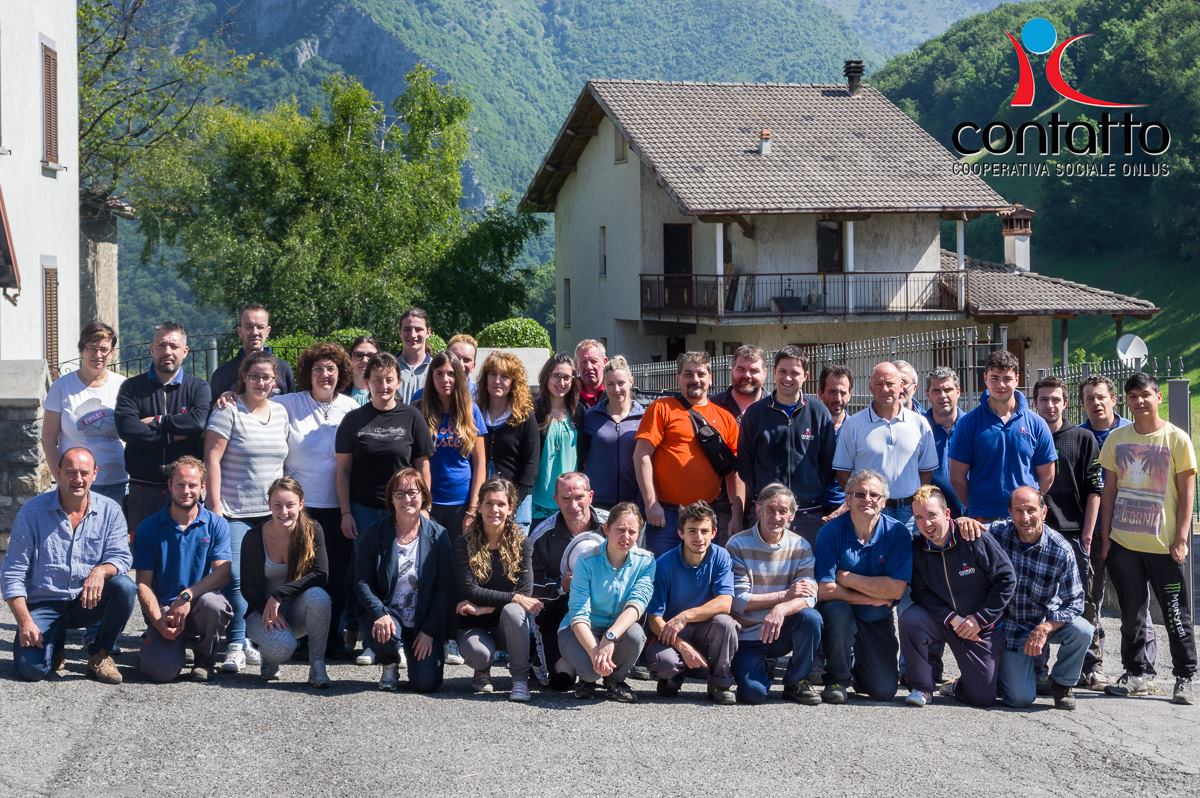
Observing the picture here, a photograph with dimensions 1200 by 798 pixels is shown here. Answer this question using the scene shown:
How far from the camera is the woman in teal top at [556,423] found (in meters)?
8.77

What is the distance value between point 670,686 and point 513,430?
190 centimetres

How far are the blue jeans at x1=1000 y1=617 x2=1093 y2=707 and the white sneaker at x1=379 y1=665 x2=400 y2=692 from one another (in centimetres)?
331

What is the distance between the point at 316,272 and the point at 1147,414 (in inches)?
1046

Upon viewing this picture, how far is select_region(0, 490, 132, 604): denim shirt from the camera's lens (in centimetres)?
766

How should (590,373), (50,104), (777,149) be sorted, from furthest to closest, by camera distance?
1. (777,149)
2. (50,104)
3. (590,373)

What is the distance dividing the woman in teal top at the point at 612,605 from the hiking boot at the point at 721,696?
422 millimetres

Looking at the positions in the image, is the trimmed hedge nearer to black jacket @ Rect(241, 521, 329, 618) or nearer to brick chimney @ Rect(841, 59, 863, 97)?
brick chimney @ Rect(841, 59, 863, 97)

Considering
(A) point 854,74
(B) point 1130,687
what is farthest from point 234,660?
(A) point 854,74

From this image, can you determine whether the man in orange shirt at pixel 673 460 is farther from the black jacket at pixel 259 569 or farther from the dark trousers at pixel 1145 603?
the dark trousers at pixel 1145 603

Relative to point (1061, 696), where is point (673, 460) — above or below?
above

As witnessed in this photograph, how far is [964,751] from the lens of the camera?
6648mm

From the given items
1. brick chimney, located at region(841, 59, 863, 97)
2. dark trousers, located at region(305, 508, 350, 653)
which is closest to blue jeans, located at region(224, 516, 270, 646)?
dark trousers, located at region(305, 508, 350, 653)

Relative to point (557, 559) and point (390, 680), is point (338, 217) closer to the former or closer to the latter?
point (557, 559)

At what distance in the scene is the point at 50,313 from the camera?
19.4 m
